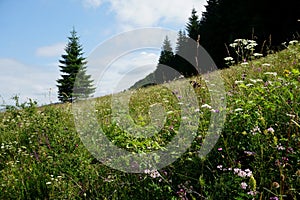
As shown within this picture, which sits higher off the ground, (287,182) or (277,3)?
(277,3)

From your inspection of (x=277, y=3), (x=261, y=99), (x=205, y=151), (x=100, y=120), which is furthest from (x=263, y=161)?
(x=277, y=3)

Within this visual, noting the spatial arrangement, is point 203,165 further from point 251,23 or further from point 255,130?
point 251,23

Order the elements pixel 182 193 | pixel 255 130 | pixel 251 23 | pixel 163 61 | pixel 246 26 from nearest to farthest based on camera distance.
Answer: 1. pixel 182 193
2. pixel 255 130
3. pixel 163 61
4. pixel 251 23
5. pixel 246 26

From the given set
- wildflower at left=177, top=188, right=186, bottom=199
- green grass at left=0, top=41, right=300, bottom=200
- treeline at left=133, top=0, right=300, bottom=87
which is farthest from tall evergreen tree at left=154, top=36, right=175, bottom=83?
treeline at left=133, top=0, right=300, bottom=87

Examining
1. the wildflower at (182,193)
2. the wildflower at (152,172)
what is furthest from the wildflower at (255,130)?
the wildflower at (152,172)

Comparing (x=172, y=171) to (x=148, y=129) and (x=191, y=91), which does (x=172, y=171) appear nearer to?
(x=148, y=129)

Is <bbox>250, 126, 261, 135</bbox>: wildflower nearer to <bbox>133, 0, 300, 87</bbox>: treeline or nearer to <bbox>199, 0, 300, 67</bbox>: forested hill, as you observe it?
<bbox>133, 0, 300, 87</bbox>: treeline

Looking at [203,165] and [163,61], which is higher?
[163,61]

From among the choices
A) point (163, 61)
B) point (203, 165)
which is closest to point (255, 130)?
point (203, 165)

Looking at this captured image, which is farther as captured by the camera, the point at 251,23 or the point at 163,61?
the point at 251,23

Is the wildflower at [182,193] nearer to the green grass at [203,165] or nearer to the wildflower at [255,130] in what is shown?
the green grass at [203,165]

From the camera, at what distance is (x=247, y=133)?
2506mm

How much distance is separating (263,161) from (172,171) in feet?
2.60

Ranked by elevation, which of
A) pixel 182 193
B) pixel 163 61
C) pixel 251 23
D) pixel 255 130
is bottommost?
pixel 182 193
